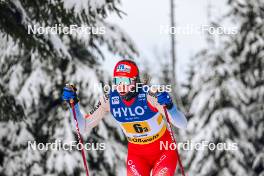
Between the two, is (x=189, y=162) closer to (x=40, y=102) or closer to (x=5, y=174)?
(x=40, y=102)

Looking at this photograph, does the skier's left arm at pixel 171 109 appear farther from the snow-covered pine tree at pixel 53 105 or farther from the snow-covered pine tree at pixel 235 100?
the snow-covered pine tree at pixel 235 100

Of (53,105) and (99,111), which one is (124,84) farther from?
(53,105)

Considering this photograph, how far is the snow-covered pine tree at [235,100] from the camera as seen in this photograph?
1902 centimetres

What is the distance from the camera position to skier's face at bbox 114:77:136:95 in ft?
19.0

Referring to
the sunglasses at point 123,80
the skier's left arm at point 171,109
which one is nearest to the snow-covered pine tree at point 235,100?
the skier's left arm at point 171,109

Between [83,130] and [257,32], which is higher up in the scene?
[257,32]

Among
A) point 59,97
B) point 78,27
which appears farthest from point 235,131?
point 78,27

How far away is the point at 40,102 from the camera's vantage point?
13.7 metres

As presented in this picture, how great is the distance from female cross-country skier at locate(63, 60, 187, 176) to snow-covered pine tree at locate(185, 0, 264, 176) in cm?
1284

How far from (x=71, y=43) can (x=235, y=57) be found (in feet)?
29.2

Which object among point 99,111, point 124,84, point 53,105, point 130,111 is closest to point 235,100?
point 53,105

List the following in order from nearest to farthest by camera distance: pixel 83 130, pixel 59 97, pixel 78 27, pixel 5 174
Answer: pixel 83 130
pixel 78 27
pixel 5 174
pixel 59 97

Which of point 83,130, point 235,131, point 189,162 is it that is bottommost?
point 189,162

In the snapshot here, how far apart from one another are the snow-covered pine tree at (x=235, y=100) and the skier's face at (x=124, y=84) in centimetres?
1355
